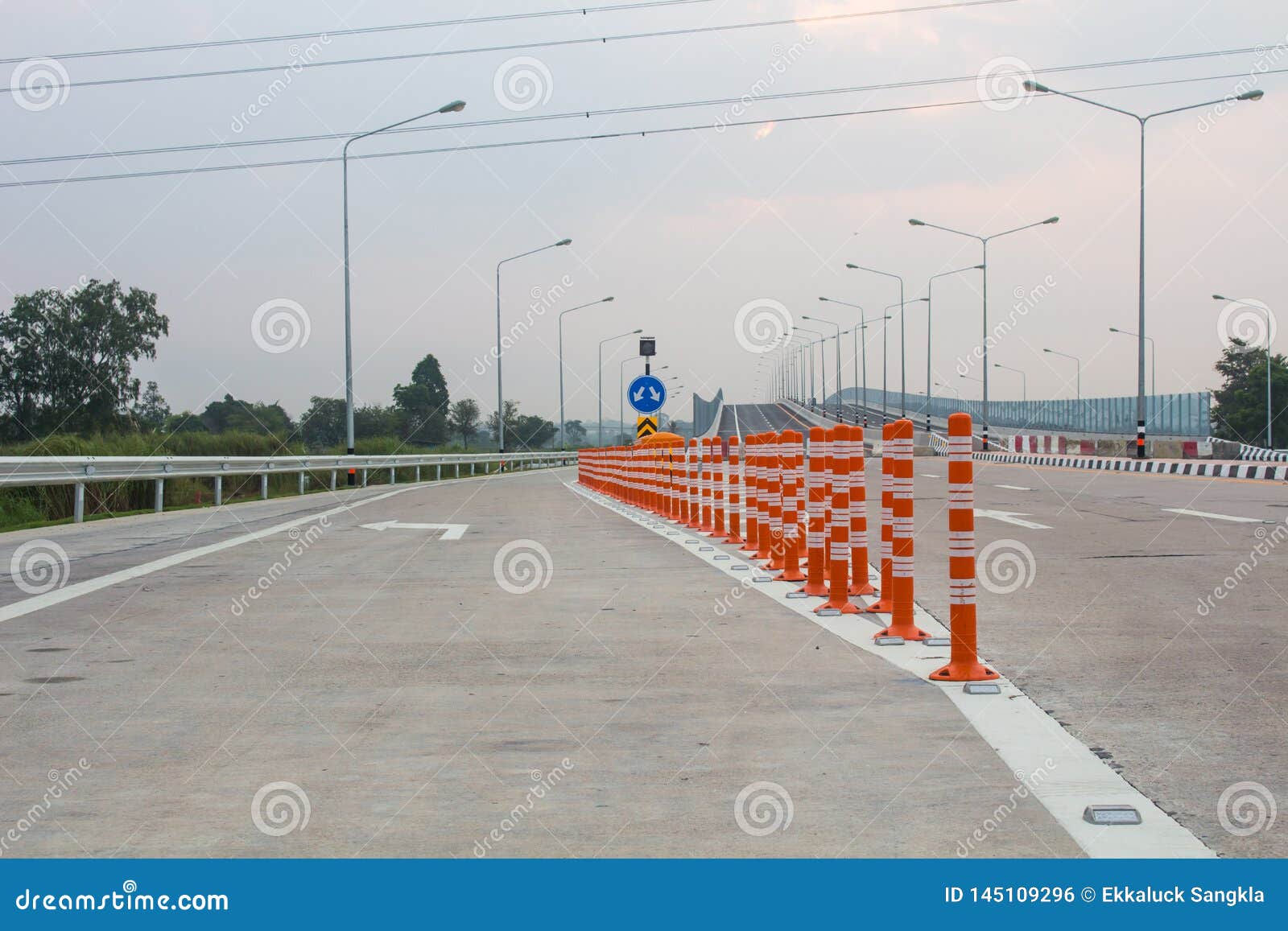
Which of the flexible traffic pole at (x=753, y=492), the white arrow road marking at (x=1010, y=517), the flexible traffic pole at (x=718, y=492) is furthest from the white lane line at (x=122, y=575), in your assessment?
the white arrow road marking at (x=1010, y=517)

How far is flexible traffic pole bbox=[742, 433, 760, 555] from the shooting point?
14344 millimetres

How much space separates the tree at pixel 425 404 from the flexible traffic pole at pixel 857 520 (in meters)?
100

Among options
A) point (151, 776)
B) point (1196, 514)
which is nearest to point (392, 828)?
point (151, 776)

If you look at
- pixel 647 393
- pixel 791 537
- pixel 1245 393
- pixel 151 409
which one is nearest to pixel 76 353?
pixel 151 409

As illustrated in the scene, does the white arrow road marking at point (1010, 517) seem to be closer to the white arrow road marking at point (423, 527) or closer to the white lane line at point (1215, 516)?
the white lane line at point (1215, 516)

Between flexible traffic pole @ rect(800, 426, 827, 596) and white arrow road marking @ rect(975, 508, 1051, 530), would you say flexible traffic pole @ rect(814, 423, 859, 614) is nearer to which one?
flexible traffic pole @ rect(800, 426, 827, 596)

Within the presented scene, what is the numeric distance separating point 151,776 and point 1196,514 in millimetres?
16106

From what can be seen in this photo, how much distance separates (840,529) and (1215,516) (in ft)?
32.4

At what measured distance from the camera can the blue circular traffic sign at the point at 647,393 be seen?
30.0m

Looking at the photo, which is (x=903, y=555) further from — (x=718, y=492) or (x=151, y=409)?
(x=151, y=409)

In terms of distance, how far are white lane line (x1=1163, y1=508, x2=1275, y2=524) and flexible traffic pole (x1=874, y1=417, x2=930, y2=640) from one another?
9953 mm

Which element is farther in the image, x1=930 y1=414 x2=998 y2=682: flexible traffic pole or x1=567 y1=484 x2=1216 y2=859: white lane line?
x1=930 y1=414 x2=998 y2=682: flexible traffic pole

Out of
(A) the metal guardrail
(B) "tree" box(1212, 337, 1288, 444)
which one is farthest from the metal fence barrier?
(A) the metal guardrail
